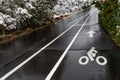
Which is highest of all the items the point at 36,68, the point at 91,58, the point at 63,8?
the point at 36,68

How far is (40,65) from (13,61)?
196 centimetres

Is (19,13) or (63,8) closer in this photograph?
(19,13)

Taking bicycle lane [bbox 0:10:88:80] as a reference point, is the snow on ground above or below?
below

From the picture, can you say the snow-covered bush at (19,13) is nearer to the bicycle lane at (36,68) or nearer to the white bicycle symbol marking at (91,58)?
the bicycle lane at (36,68)

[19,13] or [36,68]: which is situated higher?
[36,68]

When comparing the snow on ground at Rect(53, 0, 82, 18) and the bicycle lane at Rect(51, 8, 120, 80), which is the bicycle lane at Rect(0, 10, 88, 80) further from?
the snow on ground at Rect(53, 0, 82, 18)

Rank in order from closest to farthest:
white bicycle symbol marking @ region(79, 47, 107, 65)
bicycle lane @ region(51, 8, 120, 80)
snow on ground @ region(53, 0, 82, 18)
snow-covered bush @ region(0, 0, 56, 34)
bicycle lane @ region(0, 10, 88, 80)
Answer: bicycle lane @ region(51, 8, 120, 80) → bicycle lane @ region(0, 10, 88, 80) → white bicycle symbol marking @ region(79, 47, 107, 65) → snow-covered bush @ region(0, 0, 56, 34) → snow on ground @ region(53, 0, 82, 18)

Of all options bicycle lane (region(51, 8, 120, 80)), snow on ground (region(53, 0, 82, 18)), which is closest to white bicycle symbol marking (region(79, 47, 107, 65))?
bicycle lane (region(51, 8, 120, 80))

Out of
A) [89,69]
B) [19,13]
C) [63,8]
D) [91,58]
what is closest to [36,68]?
[89,69]

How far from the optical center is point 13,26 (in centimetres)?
2281

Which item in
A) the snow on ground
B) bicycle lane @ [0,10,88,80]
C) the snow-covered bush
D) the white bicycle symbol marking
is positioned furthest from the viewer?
the snow on ground

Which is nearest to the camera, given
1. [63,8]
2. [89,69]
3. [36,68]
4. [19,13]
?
[89,69]

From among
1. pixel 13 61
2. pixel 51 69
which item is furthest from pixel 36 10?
pixel 51 69

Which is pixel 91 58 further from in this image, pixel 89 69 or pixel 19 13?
pixel 19 13
